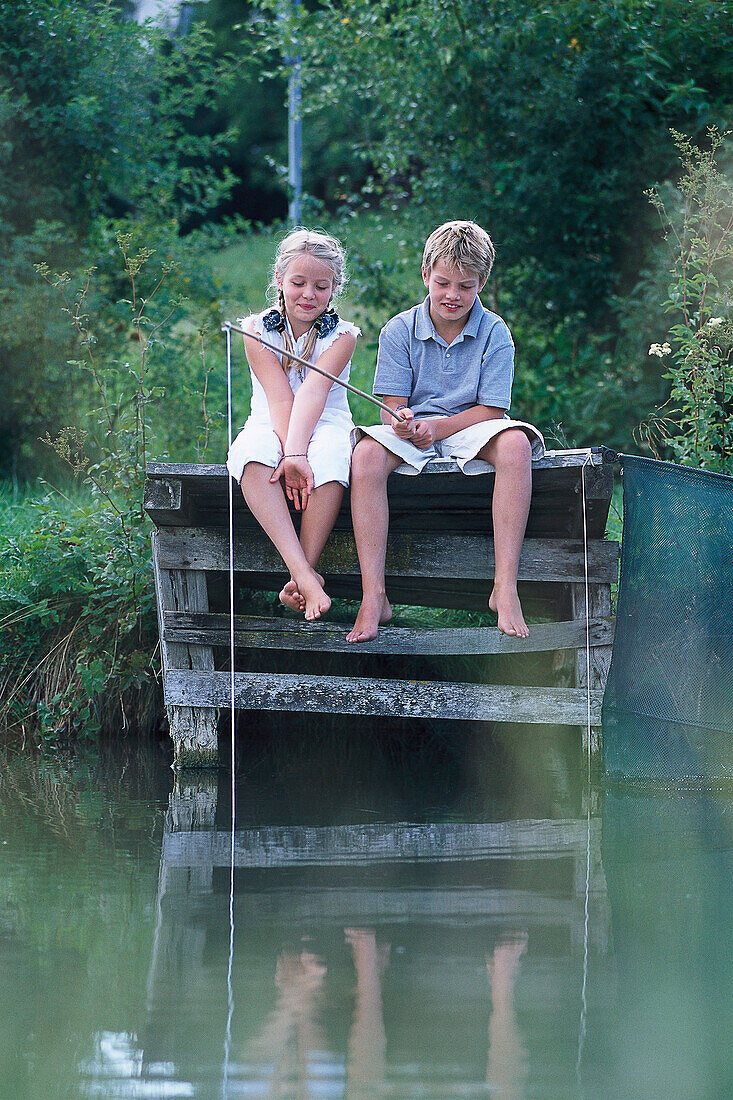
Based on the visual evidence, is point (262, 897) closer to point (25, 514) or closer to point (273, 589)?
point (273, 589)

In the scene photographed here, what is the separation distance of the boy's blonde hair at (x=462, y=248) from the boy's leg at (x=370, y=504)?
620 millimetres

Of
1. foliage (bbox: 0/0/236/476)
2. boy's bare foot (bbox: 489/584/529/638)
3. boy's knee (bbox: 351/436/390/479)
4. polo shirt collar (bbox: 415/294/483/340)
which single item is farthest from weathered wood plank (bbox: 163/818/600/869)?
foliage (bbox: 0/0/236/476)

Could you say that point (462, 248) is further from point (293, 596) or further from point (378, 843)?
point (378, 843)

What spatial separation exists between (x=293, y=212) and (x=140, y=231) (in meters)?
2.19

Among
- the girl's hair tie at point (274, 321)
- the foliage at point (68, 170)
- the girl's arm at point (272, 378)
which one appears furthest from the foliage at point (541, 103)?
the girl's arm at point (272, 378)

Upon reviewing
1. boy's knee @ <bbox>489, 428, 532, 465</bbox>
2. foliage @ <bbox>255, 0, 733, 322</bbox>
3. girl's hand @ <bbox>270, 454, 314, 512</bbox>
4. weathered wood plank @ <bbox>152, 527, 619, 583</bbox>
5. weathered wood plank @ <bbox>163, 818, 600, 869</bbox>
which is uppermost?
foliage @ <bbox>255, 0, 733, 322</bbox>

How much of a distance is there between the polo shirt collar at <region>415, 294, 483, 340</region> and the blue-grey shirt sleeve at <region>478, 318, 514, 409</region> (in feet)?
0.22

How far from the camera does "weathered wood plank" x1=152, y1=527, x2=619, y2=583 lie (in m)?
4.04

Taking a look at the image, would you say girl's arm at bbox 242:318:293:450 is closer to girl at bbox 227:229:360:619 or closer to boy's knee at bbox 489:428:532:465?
girl at bbox 227:229:360:619

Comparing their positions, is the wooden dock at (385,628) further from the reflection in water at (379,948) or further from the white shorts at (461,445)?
the reflection in water at (379,948)

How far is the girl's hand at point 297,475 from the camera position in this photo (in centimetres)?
360

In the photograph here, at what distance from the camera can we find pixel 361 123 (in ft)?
26.0

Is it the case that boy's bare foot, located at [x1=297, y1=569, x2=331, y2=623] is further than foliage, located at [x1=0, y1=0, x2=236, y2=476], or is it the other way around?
foliage, located at [x1=0, y1=0, x2=236, y2=476]

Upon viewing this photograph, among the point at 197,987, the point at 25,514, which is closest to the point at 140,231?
the point at 25,514
